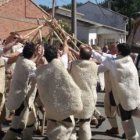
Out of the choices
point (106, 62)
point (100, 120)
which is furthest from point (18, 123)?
point (100, 120)

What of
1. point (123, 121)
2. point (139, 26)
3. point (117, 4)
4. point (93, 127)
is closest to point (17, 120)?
point (123, 121)

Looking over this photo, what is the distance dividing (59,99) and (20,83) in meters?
1.19

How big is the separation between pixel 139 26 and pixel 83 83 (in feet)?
33.7

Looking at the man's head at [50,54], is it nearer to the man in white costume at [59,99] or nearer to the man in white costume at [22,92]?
the man in white costume at [59,99]

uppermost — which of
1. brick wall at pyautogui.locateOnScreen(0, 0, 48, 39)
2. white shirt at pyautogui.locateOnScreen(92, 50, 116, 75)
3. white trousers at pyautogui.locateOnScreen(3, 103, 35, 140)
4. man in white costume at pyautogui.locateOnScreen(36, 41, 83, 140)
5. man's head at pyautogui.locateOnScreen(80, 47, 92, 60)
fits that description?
brick wall at pyautogui.locateOnScreen(0, 0, 48, 39)

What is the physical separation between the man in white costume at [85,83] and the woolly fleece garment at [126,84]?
1.64 feet

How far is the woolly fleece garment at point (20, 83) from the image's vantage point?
31.3 ft

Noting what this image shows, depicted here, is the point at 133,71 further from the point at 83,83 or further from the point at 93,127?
the point at 93,127

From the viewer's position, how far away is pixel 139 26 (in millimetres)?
19234

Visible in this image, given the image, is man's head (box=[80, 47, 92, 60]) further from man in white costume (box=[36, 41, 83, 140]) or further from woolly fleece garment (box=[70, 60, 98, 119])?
man in white costume (box=[36, 41, 83, 140])

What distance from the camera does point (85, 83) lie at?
938cm

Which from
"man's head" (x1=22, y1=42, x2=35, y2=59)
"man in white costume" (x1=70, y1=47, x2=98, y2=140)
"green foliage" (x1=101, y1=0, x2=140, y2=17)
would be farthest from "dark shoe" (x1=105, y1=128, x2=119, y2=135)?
"green foliage" (x1=101, y1=0, x2=140, y2=17)

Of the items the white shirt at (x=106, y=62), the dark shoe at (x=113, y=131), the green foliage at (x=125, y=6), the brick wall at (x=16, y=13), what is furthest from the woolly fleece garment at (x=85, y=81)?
the green foliage at (x=125, y=6)

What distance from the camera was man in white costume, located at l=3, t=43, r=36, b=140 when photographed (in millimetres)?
9562
